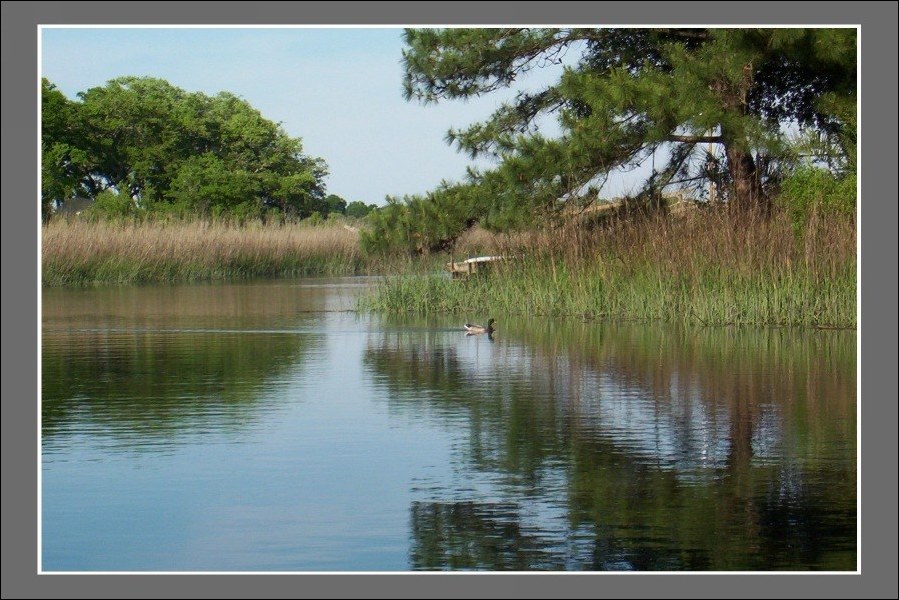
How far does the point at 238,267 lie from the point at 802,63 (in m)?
19.0

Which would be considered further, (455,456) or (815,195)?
(815,195)

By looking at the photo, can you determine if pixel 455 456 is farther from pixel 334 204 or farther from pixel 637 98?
pixel 334 204

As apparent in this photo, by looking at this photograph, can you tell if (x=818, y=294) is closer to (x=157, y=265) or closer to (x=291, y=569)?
(x=291, y=569)

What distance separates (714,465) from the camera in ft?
24.2

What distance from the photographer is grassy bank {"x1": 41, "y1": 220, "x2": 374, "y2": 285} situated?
99.9ft

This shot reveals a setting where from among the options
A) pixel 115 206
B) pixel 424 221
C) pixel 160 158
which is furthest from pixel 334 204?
pixel 424 221

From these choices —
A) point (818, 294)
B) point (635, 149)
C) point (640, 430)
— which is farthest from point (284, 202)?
point (640, 430)

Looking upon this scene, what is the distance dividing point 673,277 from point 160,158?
3650cm

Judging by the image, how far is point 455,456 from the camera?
7652 millimetres

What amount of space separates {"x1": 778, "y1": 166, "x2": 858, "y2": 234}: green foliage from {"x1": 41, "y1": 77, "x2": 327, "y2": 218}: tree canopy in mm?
31126

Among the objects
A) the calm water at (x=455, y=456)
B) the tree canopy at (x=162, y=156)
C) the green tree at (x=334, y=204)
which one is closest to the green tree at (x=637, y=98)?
the calm water at (x=455, y=456)

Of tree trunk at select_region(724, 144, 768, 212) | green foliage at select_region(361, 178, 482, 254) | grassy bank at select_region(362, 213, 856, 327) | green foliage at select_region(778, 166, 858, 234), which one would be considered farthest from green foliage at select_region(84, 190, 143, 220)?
green foliage at select_region(778, 166, 858, 234)

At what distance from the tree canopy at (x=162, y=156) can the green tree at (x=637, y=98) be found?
26243mm

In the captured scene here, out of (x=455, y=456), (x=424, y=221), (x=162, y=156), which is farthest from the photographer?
(x=162, y=156)
